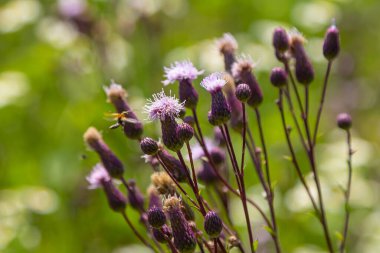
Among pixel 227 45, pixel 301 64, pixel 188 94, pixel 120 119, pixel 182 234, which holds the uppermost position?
pixel 227 45

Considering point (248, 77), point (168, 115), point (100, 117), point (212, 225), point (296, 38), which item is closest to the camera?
point (212, 225)

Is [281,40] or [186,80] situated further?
[281,40]

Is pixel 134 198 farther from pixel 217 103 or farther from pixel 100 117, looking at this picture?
pixel 100 117

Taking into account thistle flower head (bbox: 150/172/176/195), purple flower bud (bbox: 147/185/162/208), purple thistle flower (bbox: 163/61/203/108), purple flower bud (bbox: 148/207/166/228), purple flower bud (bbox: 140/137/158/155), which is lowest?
purple flower bud (bbox: 148/207/166/228)

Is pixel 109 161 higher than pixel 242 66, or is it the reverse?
pixel 242 66

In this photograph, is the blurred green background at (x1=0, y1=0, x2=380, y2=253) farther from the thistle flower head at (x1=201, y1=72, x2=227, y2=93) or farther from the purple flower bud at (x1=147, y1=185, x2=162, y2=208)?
the thistle flower head at (x1=201, y1=72, x2=227, y2=93)

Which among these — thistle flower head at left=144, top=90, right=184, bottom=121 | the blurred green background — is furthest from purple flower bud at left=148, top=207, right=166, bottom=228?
the blurred green background

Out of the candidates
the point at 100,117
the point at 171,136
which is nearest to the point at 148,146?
the point at 171,136
